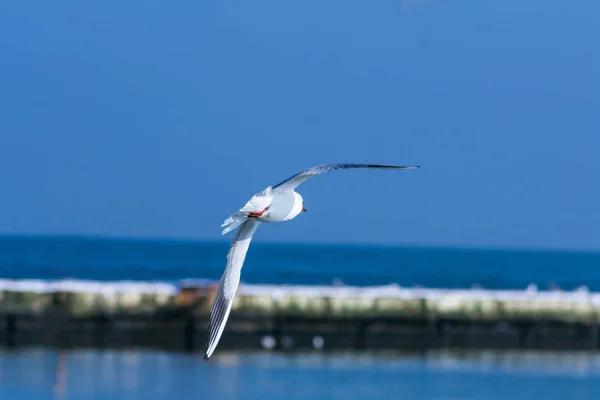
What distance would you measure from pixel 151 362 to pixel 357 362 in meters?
4.56

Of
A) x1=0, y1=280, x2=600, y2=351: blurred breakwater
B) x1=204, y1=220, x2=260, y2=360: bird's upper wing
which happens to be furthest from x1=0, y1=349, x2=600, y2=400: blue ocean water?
x1=204, y1=220, x2=260, y2=360: bird's upper wing

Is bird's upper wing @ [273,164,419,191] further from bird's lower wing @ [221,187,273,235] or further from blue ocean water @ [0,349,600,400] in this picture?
blue ocean water @ [0,349,600,400]

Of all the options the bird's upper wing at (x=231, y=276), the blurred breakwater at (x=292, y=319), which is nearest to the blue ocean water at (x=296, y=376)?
the blurred breakwater at (x=292, y=319)

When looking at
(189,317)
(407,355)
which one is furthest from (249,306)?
(407,355)

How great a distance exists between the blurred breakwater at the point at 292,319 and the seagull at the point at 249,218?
668 inches

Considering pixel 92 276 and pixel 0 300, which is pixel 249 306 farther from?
pixel 92 276

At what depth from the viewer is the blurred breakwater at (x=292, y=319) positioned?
105ft

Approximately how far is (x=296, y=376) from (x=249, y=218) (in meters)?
15.2

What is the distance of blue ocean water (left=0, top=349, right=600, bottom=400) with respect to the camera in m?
27.0

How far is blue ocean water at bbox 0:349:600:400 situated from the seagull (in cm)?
1228

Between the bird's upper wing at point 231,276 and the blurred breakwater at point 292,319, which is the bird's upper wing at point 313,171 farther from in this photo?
the blurred breakwater at point 292,319

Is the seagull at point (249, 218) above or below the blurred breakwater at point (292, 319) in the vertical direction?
below

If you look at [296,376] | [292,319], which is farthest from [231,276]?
[292,319]

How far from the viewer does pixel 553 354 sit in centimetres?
3231
